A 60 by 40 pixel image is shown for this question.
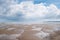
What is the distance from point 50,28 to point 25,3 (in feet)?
2.03

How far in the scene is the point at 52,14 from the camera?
191cm

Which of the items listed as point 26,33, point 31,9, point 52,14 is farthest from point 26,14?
point 52,14

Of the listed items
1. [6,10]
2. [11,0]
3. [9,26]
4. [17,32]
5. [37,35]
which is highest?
[11,0]

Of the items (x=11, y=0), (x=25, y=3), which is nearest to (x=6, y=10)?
(x=11, y=0)

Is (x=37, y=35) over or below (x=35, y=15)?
below

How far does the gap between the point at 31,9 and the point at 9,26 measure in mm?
492

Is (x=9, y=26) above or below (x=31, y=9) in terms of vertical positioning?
below

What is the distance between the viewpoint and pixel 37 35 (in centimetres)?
189

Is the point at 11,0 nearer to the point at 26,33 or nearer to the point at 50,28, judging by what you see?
the point at 26,33

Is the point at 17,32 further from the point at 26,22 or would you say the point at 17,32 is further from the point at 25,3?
the point at 25,3

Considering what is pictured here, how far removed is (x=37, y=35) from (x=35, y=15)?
0.35m

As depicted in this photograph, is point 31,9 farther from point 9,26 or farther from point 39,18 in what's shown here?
point 9,26

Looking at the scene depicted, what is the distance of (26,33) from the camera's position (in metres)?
1.91

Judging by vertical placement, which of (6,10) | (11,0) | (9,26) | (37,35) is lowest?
(37,35)
